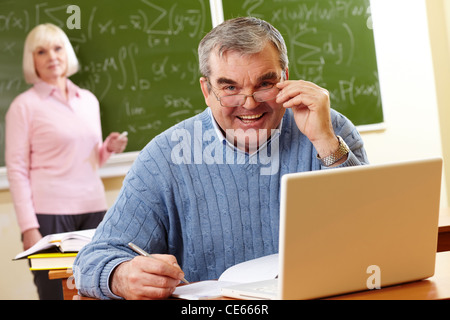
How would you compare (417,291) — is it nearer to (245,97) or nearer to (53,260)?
(245,97)

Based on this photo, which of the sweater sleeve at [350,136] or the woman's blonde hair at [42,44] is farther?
the woman's blonde hair at [42,44]

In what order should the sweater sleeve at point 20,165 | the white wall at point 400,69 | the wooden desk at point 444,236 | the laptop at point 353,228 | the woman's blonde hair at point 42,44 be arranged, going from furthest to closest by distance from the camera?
the white wall at point 400,69 → the woman's blonde hair at point 42,44 → the sweater sleeve at point 20,165 → the wooden desk at point 444,236 → the laptop at point 353,228

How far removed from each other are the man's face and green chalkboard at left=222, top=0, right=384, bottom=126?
2416mm

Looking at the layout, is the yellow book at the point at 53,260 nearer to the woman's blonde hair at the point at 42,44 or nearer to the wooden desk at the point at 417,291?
the wooden desk at the point at 417,291

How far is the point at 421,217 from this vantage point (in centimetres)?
119

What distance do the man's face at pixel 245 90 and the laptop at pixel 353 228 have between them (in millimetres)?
615

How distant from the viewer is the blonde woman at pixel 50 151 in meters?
3.20

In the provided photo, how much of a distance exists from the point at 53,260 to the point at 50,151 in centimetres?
152

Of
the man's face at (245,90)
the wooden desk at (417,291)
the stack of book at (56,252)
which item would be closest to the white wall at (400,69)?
the man's face at (245,90)

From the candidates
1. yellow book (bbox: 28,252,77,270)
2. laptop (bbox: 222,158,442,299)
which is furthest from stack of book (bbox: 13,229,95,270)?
laptop (bbox: 222,158,442,299)

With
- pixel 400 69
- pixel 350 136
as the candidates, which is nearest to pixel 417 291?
pixel 350 136

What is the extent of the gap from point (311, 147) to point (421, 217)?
0.60m

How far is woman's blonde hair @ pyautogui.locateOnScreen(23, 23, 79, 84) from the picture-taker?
3.32 metres

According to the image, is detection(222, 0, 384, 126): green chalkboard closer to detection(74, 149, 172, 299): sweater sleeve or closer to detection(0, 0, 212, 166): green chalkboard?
detection(0, 0, 212, 166): green chalkboard
